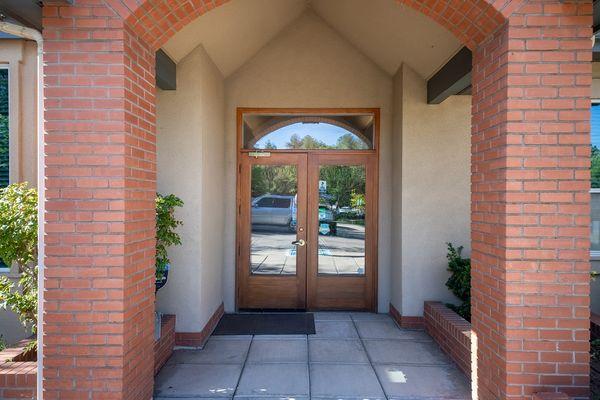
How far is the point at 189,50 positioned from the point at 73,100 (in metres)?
2.35

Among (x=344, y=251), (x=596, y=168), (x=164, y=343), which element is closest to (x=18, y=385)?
(x=164, y=343)

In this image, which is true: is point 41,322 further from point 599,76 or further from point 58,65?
point 599,76

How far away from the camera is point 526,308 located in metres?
2.97

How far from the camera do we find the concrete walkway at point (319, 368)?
3889 millimetres

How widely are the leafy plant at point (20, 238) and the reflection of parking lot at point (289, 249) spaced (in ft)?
10.4

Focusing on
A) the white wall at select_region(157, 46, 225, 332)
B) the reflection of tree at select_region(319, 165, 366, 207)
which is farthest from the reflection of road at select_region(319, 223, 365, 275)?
the white wall at select_region(157, 46, 225, 332)

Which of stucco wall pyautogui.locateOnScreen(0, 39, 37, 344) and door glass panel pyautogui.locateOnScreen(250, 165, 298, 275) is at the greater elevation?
stucco wall pyautogui.locateOnScreen(0, 39, 37, 344)

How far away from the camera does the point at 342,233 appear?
21.6 feet

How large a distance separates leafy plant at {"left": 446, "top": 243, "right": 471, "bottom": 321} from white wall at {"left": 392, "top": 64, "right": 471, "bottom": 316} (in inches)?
4.7

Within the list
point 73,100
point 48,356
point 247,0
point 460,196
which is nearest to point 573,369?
point 460,196

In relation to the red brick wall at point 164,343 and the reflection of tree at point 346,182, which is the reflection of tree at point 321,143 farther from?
the red brick wall at point 164,343

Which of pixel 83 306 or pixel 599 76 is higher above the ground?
pixel 599 76

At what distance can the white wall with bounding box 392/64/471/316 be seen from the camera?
19.0 feet

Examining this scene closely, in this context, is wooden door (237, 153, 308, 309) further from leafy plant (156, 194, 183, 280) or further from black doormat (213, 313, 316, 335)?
leafy plant (156, 194, 183, 280)
